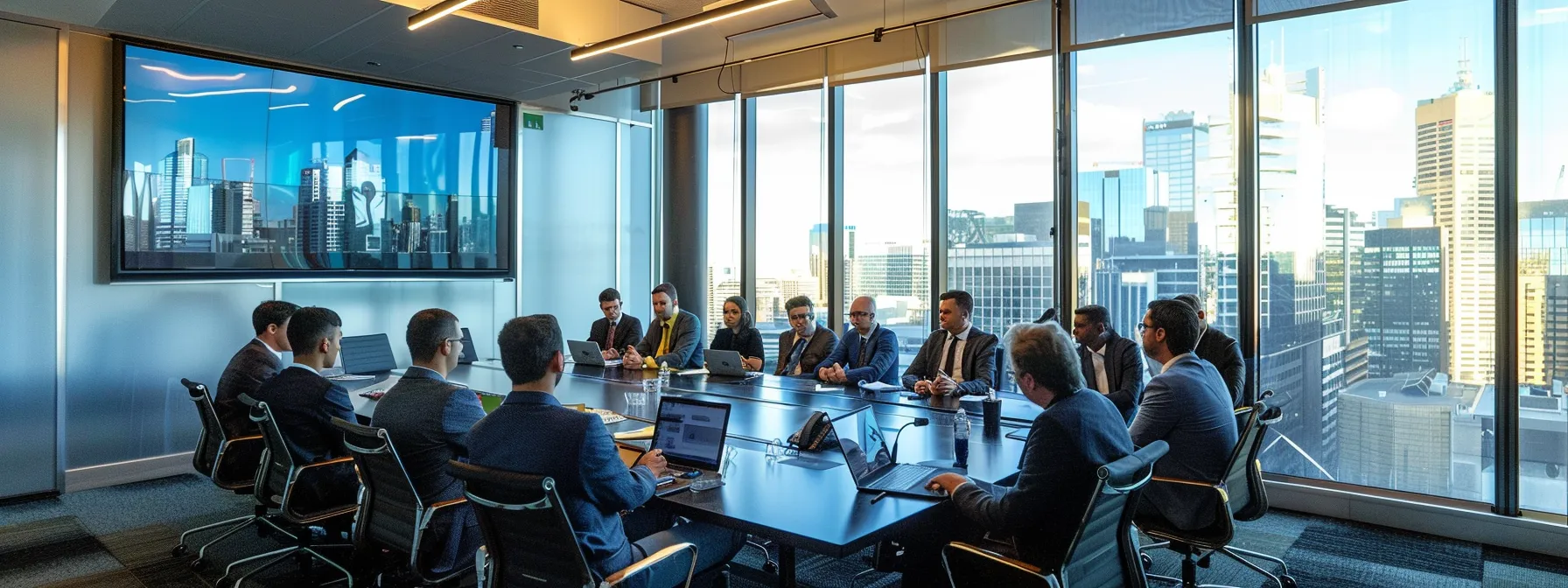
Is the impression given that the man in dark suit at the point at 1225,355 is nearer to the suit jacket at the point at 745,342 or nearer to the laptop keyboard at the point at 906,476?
the laptop keyboard at the point at 906,476

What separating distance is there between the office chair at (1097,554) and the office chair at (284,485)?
272 cm

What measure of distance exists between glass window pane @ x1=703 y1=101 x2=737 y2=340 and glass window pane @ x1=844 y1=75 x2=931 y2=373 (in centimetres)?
132

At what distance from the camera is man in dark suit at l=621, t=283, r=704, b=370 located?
254 inches

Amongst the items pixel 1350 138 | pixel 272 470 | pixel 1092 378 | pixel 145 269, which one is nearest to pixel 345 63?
pixel 145 269

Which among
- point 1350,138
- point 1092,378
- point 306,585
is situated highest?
point 1350,138

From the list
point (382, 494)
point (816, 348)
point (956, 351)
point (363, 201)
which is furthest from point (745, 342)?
point (382, 494)

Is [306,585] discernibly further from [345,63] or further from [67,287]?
[345,63]

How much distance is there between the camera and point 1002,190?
6523 mm

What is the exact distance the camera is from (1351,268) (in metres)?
5.22

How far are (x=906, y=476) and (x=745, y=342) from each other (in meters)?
4.20

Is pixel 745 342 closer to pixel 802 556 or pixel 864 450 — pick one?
pixel 802 556

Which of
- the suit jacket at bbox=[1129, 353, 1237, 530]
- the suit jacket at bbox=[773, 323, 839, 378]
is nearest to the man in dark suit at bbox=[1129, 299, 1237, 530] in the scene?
the suit jacket at bbox=[1129, 353, 1237, 530]

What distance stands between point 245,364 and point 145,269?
2614mm

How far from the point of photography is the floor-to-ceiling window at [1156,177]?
5527 mm
